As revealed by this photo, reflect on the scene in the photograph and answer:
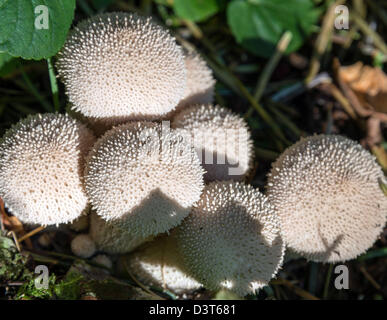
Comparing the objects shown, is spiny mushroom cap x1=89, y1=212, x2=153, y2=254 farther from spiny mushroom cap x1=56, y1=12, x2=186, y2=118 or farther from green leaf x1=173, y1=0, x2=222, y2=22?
green leaf x1=173, y1=0, x2=222, y2=22

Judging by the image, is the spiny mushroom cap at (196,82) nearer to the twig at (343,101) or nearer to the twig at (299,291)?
the twig at (343,101)

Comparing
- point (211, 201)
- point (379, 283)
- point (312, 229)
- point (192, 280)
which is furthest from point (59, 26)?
point (379, 283)

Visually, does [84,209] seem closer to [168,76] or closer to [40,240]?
[40,240]

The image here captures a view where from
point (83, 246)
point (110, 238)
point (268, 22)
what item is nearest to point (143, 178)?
point (110, 238)

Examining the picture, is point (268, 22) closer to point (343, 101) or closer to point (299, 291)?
point (343, 101)

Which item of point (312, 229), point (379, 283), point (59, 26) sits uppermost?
point (59, 26)

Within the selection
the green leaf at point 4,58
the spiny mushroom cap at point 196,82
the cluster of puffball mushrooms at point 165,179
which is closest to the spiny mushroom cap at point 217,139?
the cluster of puffball mushrooms at point 165,179
